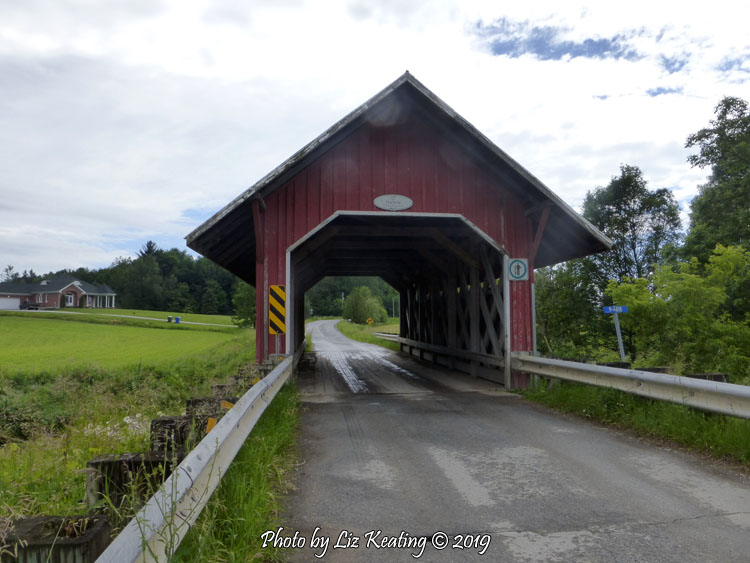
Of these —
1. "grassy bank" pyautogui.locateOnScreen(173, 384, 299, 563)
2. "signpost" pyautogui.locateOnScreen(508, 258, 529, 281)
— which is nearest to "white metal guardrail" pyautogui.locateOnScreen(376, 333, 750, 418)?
"signpost" pyautogui.locateOnScreen(508, 258, 529, 281)

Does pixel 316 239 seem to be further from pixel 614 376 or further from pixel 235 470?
pixel 235 470

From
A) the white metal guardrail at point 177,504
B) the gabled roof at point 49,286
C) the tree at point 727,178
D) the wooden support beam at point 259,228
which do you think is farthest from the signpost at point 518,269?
the gabled roof at point 49,286

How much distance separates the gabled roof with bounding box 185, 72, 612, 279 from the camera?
855 cm

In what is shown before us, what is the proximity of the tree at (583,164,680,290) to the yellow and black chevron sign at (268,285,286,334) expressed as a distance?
3163cm

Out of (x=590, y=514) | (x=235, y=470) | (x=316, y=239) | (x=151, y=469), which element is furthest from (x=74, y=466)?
(x=316, y=239)

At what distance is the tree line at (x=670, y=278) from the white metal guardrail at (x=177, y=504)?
20.8ft

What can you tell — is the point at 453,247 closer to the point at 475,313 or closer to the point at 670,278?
the point at 475,313

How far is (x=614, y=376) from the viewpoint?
659 centimetres

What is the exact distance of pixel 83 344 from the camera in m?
36.8

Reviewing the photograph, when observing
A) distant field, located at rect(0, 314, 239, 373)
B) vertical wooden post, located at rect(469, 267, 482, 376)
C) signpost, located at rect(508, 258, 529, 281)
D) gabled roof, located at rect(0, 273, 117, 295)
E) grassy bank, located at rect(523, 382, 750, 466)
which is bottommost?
distant field, located at rect(0, 314, 239, 373)

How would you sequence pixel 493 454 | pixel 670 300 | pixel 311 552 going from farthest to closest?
1. pixel 670 300
2. pixel 493 454
3. pixel 311 552

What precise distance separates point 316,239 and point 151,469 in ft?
28.2

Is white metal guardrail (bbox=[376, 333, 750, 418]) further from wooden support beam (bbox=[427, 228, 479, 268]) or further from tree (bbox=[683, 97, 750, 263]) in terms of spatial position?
tree (bbox=[683, 97, 750, 263])

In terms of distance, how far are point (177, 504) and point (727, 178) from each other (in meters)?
29.6
